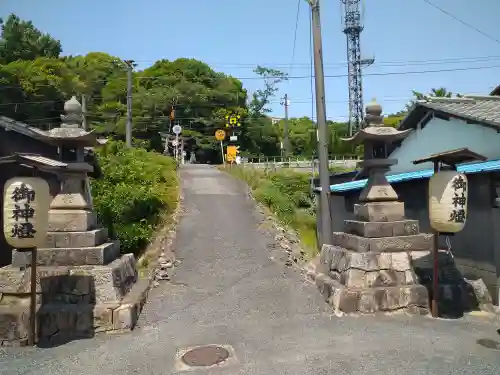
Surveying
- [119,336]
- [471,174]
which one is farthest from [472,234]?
[119,336]

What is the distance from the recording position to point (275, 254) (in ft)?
37.5

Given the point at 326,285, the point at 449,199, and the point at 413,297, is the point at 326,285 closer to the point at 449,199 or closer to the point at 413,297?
the point at 413,297

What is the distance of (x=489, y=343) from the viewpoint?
6.37 m

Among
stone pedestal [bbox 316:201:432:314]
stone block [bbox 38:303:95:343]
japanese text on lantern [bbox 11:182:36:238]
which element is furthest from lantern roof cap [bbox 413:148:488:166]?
japanese text on lantern [bbox 11:182:36:238]

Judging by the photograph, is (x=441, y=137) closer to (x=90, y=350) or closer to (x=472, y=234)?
(x=472, y=234)

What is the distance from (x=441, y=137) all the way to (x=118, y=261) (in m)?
11.9

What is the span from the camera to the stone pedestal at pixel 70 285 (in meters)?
6.94

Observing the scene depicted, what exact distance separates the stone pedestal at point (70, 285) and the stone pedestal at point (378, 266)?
4.29 metres

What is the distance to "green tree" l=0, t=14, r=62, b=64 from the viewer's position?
3950 cm

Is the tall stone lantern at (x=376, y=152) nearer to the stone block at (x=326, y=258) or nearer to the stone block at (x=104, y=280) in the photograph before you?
the stone block at (x=326, y=258)

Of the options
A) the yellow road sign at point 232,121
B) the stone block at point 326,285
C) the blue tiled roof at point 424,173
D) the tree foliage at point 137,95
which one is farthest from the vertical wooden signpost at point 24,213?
the yellow road sign at point 232,121

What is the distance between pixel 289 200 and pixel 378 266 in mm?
11285

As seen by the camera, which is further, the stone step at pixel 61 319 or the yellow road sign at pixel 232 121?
the yellow road sign at pixel 232 121

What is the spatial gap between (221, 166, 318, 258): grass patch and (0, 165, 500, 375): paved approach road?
400 centimetres
